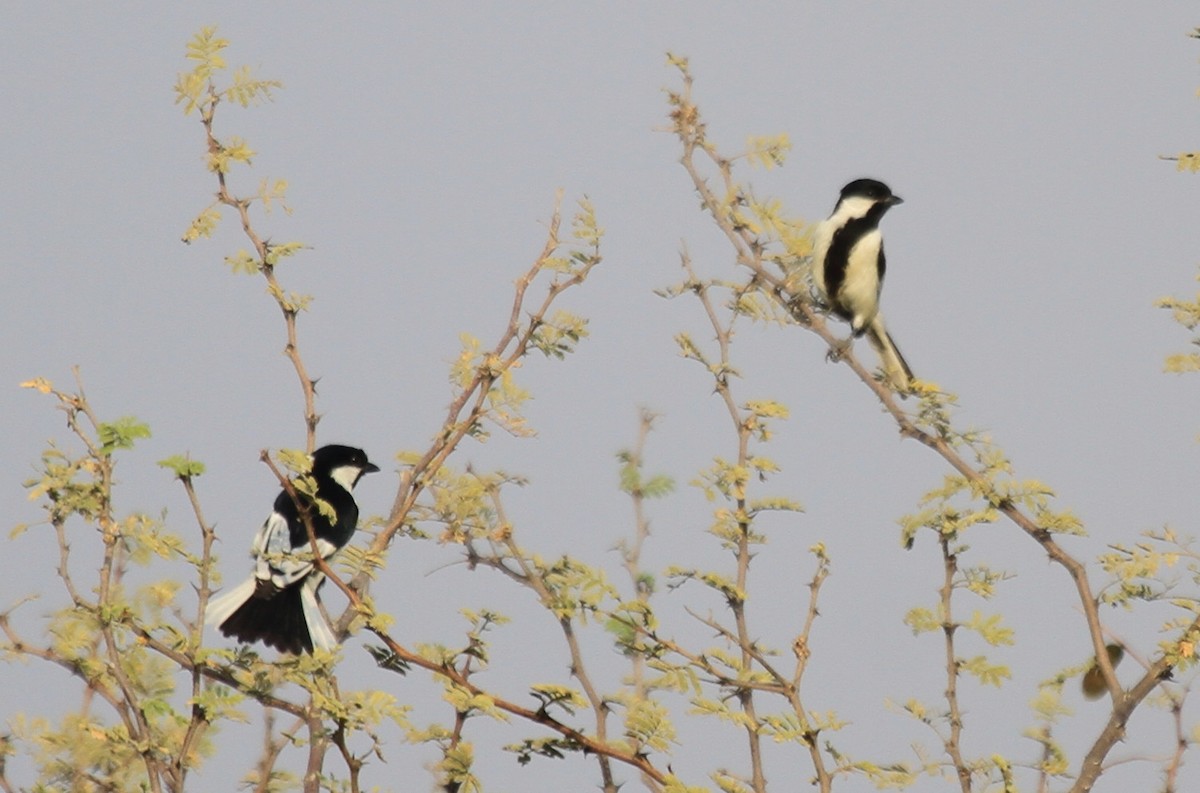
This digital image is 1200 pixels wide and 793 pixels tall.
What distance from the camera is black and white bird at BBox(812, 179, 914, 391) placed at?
6609 mm

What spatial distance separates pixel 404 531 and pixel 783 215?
62.0 inches

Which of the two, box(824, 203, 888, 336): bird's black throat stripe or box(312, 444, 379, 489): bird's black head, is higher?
box(824, 203, 888, 336): bird's black throat stripe

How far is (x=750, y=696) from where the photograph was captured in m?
3.56

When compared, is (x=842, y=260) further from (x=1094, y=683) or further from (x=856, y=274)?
(x=1094, y=683)

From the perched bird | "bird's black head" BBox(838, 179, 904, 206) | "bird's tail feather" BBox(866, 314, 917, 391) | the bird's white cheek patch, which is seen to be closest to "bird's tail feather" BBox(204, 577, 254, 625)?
the bird's white cheek patch

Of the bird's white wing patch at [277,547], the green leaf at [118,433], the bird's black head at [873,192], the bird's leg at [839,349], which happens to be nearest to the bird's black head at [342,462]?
the bird's white wing patch at [277,547]

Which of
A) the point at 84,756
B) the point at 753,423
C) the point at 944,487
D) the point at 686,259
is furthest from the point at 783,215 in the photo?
the point at 84,756

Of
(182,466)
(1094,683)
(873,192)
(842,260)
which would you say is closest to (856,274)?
(842,260)

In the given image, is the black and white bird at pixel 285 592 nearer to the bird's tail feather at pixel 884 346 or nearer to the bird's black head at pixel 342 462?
the bird's black head at pixel 342 462

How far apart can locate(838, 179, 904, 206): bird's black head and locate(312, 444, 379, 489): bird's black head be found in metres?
2.73

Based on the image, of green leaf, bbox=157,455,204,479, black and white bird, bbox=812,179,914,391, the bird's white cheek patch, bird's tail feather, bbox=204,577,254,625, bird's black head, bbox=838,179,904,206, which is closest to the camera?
green leaf, bbox=157,455,204,479

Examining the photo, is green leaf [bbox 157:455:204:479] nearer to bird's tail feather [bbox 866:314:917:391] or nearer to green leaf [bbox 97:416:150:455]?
green leaf [bbox 97:416:150:455]

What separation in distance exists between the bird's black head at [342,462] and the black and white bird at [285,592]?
0.86 m

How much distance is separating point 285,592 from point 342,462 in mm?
1565
